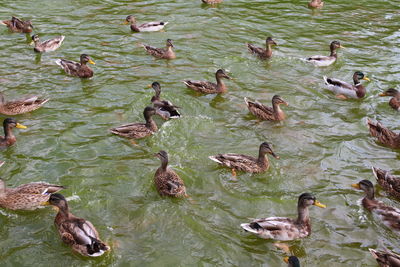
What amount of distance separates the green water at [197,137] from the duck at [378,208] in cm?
16

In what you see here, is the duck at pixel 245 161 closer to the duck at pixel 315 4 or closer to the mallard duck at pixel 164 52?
the mallard duck at pixel 164 52

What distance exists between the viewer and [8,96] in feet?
40.5

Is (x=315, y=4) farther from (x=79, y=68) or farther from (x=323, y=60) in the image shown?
(x=79, y=68)

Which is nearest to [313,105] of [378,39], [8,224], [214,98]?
[214,98]

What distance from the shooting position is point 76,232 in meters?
7.30

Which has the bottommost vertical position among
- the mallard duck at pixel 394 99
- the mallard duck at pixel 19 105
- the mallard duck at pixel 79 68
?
the mallard duck at pixel 394 99

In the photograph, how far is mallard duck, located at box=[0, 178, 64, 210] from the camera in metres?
8.21

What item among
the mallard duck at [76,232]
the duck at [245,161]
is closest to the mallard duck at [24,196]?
the mallard duck at [76,232]

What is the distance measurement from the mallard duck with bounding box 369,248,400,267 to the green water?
0.89ft

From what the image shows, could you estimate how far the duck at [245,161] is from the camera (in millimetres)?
9414

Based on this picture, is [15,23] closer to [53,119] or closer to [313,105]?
[53,119]

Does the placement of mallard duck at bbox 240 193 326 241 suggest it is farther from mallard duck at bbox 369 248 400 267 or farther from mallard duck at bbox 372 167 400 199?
mallard duck at bbox 372 167 400 199

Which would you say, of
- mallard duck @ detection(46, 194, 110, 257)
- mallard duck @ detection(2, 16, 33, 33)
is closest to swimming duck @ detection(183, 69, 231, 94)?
mallard duck @ detection(46, 194, 110, 257)

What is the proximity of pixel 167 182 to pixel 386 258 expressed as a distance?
3.92 meters
